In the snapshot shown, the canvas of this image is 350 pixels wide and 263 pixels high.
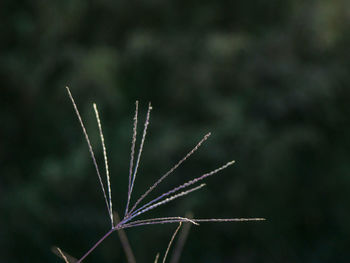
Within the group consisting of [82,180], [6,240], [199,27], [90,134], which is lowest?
[6,240]

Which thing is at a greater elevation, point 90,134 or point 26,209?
point 90,134

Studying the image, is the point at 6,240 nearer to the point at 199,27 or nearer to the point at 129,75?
the point at 129,75

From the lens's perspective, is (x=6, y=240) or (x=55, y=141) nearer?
(x=6, y=240)

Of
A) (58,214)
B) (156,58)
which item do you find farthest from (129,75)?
(58,214)

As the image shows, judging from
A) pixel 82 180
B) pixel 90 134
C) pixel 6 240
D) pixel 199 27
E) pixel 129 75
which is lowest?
pixel 6 240

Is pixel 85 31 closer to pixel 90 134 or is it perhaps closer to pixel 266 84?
pixel 90 134

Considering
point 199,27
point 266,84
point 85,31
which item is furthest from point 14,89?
point 266,84
